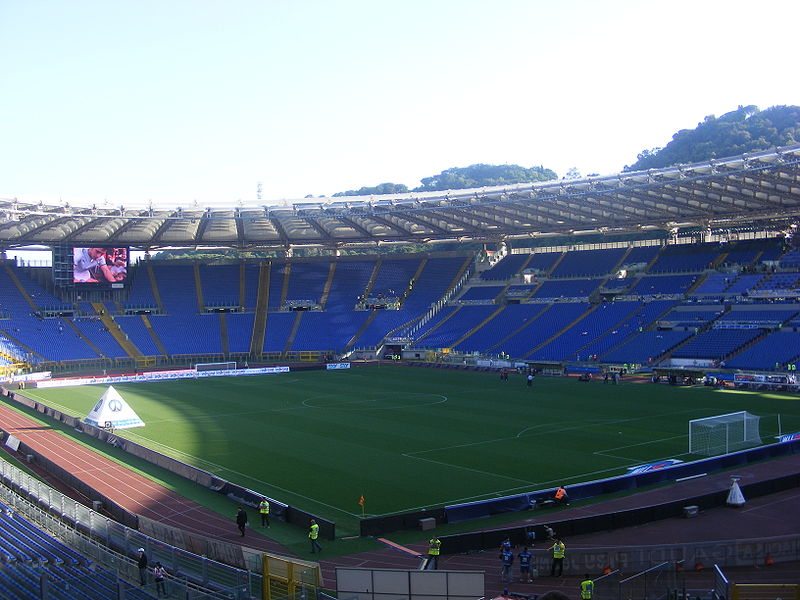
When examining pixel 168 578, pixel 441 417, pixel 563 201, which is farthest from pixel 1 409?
pixel 563 201

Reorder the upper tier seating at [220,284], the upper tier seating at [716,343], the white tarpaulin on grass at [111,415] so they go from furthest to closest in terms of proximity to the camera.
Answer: the upper tier seating at [220,284], the upper tier seating at [716,343], the white tarpaulin on grass at [111,415]

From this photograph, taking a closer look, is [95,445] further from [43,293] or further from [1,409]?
[43,293]

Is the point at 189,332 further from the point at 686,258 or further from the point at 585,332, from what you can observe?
the point at 686,258

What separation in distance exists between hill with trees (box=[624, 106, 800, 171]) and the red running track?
90.5 m

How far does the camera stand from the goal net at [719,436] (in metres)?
28.8

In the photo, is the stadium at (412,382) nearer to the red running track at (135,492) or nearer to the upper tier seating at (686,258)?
the red running track at (135,492)

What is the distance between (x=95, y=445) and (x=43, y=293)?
44.7 meters

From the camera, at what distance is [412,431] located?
3434 centimetres

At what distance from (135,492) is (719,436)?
20490mm

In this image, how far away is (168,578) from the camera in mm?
14305

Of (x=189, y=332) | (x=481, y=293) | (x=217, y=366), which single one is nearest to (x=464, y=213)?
(x=481, y=293)

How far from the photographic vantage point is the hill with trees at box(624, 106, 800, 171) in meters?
108

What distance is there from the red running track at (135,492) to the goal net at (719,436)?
16745 millimetres

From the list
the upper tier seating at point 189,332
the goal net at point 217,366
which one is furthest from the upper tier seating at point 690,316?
the upper tier seating at point 189,332
